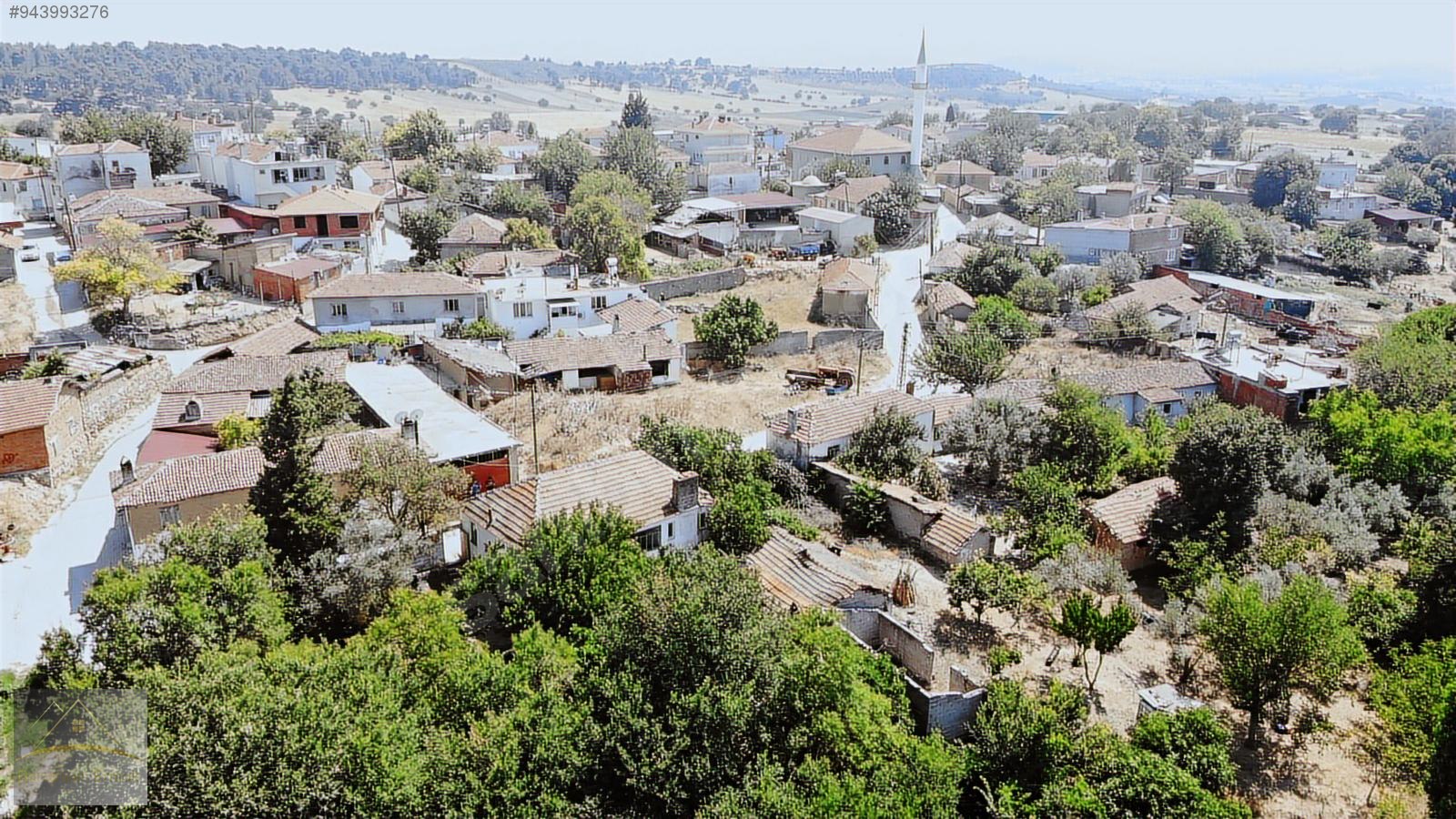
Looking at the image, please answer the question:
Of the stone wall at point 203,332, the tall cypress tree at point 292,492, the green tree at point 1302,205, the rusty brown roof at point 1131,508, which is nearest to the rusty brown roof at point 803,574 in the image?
the rusty brown roof at point 1131,508

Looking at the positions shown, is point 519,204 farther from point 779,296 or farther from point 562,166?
point 779,296

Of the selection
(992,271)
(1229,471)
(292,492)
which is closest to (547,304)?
(292,492)

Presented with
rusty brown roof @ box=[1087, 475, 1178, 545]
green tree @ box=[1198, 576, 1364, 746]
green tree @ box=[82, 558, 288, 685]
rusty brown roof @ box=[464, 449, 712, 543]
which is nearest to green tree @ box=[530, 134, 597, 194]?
rusty brown roof @ box=[464, 449, 712, 543]

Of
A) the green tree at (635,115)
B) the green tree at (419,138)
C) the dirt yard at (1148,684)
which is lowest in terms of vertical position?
the dirt yard at (1148,684)

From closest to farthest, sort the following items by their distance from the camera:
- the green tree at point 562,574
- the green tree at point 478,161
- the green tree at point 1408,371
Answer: the green tree at point 562,574, the green tree at point 1408,371, the green tree at point 478,161

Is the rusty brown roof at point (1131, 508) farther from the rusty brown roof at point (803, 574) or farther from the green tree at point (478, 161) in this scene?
the green tree at point (478, 161)

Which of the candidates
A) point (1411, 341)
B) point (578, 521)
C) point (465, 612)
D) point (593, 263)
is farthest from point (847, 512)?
point (593, 263)

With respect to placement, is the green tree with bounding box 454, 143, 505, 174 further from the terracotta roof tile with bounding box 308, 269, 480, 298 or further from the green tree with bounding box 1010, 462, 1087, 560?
the green tree with bounding box 1010, 462, 1087, 560
